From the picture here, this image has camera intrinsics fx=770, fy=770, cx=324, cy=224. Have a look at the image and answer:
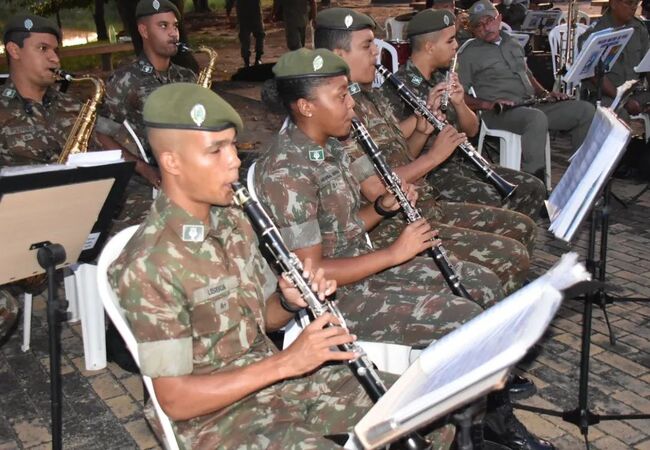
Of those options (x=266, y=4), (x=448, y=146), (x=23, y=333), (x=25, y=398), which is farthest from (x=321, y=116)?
(x=266, y=4)

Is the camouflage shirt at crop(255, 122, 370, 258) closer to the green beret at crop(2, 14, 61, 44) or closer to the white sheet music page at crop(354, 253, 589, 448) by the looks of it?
the white sheet music page at crop(354, 253, 589, 448)

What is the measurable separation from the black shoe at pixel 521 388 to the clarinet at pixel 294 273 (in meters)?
1.72

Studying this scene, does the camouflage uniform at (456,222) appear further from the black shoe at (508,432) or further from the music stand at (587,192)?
the black shoe at (508,432)

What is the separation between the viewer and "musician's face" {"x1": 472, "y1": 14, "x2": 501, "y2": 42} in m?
7.33

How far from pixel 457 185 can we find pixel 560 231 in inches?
90.1

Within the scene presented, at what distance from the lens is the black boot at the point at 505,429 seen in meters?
3.61

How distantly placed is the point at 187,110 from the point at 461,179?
337 centimetres

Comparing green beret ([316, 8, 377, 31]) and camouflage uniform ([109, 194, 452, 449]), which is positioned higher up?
green beret ([316, 8, 377, 31])

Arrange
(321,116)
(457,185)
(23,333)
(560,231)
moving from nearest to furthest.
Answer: (560,231), (321,116), (23,333), (457,185)

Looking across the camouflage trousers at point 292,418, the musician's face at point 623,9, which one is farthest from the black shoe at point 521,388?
the musician's face at point 623,9

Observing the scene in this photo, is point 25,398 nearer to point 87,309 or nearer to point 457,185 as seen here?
point 87,309

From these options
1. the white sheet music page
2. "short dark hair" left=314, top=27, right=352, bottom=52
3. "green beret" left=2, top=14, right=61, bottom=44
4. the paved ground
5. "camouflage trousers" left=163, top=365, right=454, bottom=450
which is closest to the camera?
the white sheet music page

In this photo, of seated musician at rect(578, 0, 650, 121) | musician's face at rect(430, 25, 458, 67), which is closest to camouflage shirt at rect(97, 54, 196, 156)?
musician's face at rect(430, 25, 458, 67)

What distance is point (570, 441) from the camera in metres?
3.83
